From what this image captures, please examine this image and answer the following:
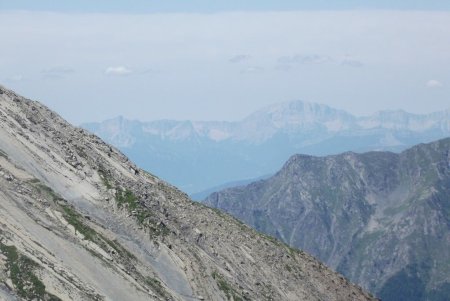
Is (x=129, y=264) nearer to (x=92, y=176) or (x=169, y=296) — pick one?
(x=169, y=296)

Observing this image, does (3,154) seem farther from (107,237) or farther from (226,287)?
(226,287)

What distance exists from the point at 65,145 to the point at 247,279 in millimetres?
33948

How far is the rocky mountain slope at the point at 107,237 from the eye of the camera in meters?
72.9

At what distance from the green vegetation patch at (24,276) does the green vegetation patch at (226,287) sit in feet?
108

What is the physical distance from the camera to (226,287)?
95.9m

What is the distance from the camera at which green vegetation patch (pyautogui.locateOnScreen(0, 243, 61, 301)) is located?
64.7 metres

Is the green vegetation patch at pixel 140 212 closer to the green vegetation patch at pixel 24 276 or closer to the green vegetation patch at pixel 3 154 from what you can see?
the green vegetation patch at pixel 3 154

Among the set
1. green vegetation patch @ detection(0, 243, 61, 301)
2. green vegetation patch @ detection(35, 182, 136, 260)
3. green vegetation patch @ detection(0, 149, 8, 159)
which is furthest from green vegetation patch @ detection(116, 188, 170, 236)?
green vegetation patch @ detection(0, 243, 61, 301)

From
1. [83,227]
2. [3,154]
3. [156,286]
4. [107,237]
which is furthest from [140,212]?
→ [3,154]

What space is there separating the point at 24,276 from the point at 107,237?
22110mm

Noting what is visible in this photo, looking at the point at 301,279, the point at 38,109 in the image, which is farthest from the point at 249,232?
the point at 38,109

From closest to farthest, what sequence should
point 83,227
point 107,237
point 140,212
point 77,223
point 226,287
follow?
point 77,223 → point 83,227 → point 107,237 → point 226,287 → point 140,212

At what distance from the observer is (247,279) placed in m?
107

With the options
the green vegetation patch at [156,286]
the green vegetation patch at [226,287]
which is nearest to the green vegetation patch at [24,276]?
the green vegetation patch at [156,286]
